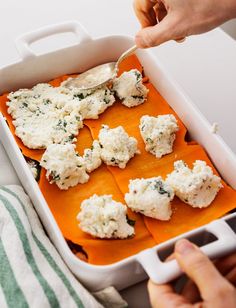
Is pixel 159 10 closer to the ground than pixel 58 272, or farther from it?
farther from it

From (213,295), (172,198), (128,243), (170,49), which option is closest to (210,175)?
(172,198)

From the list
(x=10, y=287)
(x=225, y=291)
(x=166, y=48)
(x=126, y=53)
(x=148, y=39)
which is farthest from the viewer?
(x=166, y=48)

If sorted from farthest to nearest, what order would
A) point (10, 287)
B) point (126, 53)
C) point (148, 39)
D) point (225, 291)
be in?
point (126, 53), point (148, 39), point (10, 287), point (225, 291)

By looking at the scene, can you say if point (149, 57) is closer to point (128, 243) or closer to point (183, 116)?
point (183, 116)

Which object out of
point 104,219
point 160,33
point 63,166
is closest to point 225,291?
point 104,219

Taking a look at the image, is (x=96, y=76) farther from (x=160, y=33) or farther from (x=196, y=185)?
(x=196, y=185)

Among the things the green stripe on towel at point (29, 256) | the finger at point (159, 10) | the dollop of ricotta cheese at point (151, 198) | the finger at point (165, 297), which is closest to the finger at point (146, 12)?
the finger at point (159, 10)
